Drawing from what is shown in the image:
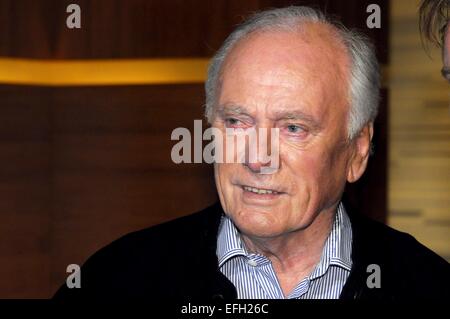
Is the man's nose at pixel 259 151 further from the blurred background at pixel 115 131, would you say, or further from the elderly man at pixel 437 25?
the elderly man at pixel 437 25

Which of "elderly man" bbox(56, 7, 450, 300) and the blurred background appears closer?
"elderly man" bbox(56, 7, 450, 300)

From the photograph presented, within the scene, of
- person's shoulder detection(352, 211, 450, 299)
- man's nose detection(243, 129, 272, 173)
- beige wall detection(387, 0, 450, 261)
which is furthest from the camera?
beige wall detection(387, 0, 450, 261)

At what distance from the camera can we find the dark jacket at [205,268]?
64.2 inches

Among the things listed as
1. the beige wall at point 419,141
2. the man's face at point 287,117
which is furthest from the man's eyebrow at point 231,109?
the beige wall at point 419,141

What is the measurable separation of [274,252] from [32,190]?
1.95ft

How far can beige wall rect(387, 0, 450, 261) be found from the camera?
5.95ft

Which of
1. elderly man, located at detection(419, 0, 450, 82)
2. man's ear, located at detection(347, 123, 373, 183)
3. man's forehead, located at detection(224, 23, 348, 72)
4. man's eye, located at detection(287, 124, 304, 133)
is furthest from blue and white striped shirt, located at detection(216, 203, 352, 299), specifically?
elderly man, located at detection(419, 0, 450, 82)

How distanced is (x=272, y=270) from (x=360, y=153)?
30 cm

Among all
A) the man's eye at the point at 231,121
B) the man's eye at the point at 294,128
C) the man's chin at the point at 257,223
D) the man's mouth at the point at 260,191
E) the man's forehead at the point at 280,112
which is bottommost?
the man's chin at the point at 257,223

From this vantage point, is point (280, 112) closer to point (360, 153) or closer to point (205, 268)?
point (360, 153)

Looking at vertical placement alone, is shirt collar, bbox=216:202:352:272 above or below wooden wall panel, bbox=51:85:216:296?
below

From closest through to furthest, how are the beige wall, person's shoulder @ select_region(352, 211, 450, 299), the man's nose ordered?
the man's nose
person's shoulder @ select_region(352, 211, 450, 299)
the beige wall

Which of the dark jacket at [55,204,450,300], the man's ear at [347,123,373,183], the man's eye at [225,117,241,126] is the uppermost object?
the man's eye at [225,117,241,126]

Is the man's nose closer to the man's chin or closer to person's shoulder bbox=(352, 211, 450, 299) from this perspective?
the man's chin
